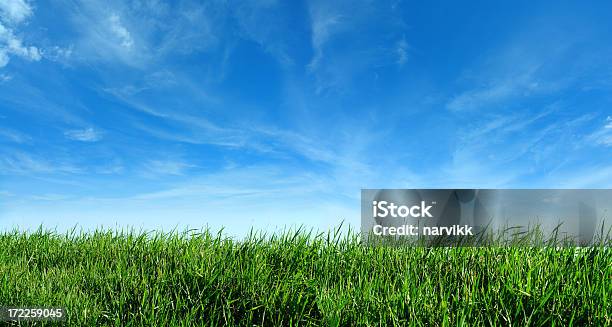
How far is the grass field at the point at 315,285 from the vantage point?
349cm

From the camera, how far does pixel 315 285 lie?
417cm

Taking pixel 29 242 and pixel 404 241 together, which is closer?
pixel 404 241

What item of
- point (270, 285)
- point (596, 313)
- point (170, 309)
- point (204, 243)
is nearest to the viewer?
point (596, 313)

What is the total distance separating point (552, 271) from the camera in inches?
169

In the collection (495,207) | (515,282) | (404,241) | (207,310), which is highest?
(495,207)

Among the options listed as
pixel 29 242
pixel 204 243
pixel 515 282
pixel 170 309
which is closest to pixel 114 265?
pixel 204 243

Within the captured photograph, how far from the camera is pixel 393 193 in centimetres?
636

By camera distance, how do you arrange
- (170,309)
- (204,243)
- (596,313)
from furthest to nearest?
(204,243) < (170,309) < (596,313)

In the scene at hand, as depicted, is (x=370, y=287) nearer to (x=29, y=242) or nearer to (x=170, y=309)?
(x=170, y=309)

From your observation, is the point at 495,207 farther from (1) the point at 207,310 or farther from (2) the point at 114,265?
(2) the point at 114,265

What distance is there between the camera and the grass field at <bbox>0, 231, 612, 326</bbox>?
3.49 m

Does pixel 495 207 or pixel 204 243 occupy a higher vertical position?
pixel 495 207

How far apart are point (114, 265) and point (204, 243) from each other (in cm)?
100

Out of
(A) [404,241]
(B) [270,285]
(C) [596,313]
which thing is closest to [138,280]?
(B) [270,285]
